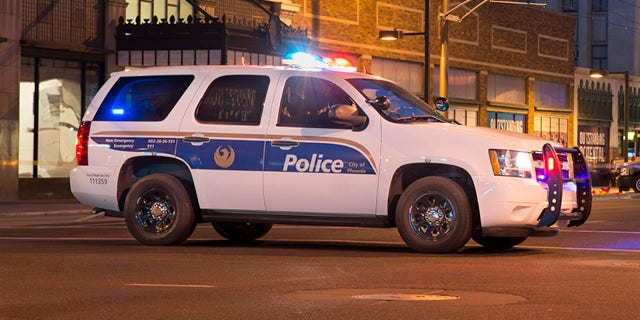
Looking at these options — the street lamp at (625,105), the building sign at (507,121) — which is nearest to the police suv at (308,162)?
the building sign at (507,121)

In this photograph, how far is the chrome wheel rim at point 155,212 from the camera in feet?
51.8

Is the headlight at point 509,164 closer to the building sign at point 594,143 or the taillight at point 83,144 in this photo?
the taillight at point 83,144

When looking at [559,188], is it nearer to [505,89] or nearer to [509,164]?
[509,164]

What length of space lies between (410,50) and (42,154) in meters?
18.6

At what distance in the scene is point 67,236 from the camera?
60.4 feet

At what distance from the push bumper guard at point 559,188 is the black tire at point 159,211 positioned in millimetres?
3863

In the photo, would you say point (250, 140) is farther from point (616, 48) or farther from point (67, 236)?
point (616, 48)

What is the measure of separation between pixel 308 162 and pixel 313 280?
3.70 metres

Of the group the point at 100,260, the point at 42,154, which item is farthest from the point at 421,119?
the point at 42,154

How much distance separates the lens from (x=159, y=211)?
52.0 ft

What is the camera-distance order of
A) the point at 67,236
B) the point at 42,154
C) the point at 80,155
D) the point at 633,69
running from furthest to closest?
the point at 633,69
the point at 42,154
the point at 67,236
the point at 80,155

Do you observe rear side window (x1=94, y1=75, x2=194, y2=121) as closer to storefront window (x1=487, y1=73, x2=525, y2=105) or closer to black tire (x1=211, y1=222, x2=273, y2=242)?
black tire (x1=211, y1=222, x2=273, y2=242)

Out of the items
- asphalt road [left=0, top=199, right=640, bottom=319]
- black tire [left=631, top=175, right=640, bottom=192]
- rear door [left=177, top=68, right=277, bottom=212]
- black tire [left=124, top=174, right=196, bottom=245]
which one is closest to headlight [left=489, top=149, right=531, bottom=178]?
asphalt road [left=0, top=199, right=640, bottom=319]

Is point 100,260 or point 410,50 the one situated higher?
point 410,50
